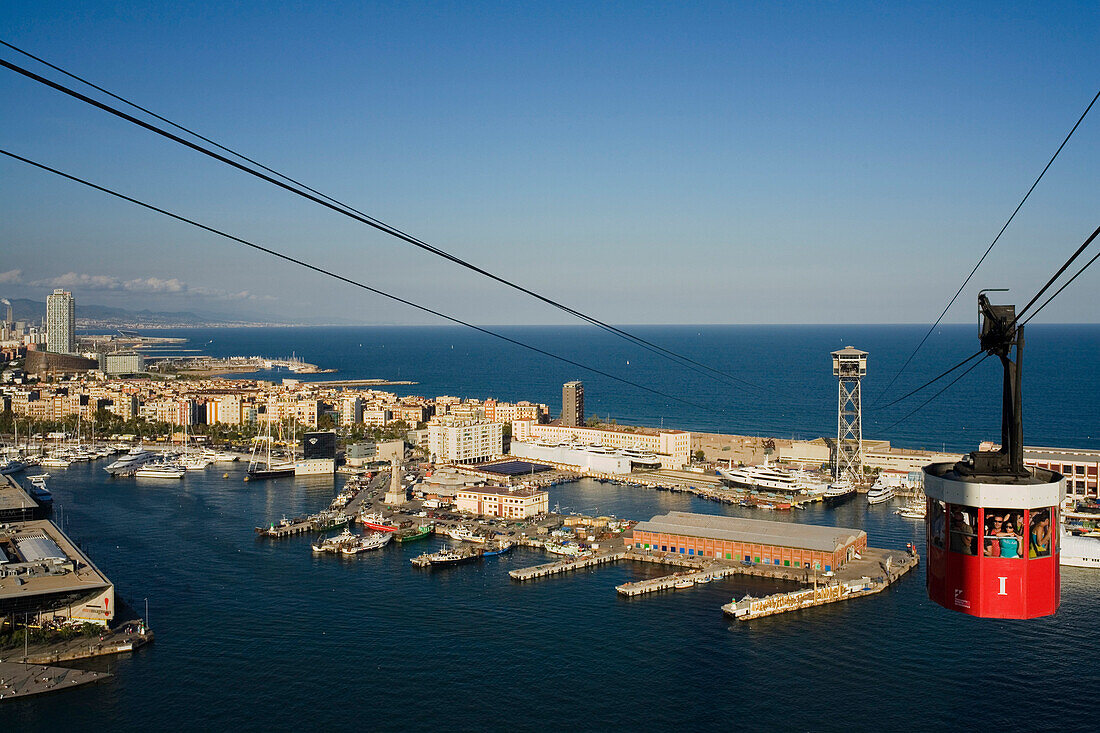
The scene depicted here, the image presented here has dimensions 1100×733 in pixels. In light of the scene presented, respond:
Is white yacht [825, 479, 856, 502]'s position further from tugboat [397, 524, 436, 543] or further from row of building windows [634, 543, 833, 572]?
tugboat [397, 524, 436, 543]

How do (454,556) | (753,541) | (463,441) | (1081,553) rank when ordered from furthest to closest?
(463,441), (454,556), (753,541), (1081,553)

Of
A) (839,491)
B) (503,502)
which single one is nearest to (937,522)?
(503,502)

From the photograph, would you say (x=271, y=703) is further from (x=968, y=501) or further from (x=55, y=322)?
(x=55, y=322)

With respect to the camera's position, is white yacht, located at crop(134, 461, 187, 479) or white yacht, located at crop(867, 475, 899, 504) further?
white yacht, located at crop(134, 461, 187, 479)

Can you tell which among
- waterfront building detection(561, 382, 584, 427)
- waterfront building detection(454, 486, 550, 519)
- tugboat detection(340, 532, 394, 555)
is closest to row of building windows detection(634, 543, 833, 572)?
waterfront building detection(454, 486, 550, 519)

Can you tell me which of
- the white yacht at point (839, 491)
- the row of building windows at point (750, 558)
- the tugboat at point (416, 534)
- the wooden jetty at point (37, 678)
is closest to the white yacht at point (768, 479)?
the white yacht at point (839, 491)

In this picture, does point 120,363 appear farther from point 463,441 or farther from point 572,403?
point 463,441
